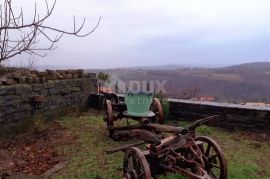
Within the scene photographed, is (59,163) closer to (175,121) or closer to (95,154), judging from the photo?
(95,154)

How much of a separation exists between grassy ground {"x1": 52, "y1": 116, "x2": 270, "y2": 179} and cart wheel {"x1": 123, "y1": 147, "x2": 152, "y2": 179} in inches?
18.9

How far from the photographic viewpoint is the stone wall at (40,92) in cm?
729

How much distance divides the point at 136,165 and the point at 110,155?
1693 mm

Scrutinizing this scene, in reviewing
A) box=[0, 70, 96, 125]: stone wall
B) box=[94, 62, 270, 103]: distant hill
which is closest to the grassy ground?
box=[0, 70, 96, 125]: stone wall

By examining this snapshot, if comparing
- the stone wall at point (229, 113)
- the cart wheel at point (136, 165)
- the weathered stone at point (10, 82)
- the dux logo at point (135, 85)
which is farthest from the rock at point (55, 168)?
the stone wall at point (229, 113)

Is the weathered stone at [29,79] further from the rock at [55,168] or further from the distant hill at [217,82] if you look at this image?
the distant hill at [217,82]

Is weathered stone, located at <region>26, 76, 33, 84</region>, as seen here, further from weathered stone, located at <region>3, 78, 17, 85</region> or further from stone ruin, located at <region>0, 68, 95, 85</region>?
weathered stone, located at <region>3, 78, 17, 85</region>

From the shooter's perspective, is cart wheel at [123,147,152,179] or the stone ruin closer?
cart wheel at [123,147,152,179]

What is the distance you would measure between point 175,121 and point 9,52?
675 centimetres

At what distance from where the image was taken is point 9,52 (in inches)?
94.5

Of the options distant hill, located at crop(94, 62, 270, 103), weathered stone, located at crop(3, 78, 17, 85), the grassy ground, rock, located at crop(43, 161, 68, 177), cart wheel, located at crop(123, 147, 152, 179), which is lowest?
rock, located at crop(43, 161, 68, 177)

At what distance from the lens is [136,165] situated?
4.46 meters

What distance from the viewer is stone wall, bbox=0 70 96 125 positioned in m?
7.29

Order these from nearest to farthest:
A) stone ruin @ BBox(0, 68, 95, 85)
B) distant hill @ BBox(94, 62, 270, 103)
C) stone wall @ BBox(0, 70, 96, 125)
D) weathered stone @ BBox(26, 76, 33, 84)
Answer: stone wall @ BBox(0, 70, 96, 125), stone ruin @ BBox(0, 68, 95, 85), weathered stone @ BBox(26, 76, 33, 84), distant hill @ BBox(94, 62, 270, 103)
